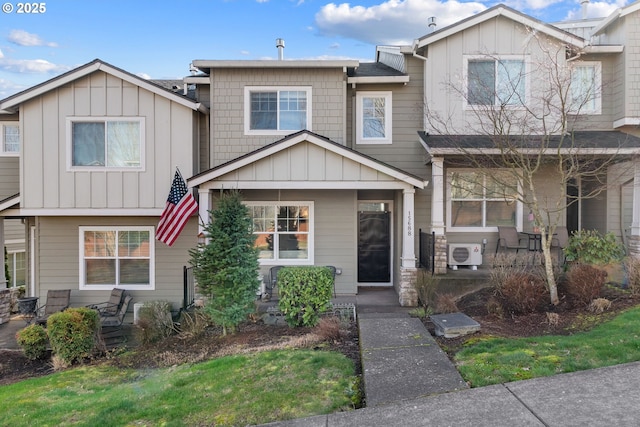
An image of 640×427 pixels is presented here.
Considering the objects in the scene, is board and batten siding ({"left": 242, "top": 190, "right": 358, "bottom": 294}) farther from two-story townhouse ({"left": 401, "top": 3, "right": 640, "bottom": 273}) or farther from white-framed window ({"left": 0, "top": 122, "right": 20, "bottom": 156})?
white-framed window ({"left": 0, "top": 122, "right": 20, "bottom": 156})

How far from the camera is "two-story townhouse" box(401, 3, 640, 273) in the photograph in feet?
35.6

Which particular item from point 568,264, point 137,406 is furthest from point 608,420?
point 568,264

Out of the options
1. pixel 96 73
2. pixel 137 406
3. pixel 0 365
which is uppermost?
pixel 96 73

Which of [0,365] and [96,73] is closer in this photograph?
[0,365]

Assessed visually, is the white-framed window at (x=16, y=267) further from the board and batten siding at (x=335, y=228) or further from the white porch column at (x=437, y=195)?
the white porch column at (x=437, y=195)

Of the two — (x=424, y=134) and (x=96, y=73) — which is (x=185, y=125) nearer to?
(x=96, y=73)

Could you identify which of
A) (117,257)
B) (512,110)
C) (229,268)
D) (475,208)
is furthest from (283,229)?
(512,110)

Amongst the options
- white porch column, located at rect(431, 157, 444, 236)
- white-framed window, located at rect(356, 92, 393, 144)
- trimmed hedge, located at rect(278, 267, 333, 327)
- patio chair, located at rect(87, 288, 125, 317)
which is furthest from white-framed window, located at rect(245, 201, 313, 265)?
patio chair, located at rect(87, 288, 125, 317)

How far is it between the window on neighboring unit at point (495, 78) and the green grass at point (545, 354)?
21.4 feet

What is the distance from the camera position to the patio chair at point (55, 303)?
11344mm

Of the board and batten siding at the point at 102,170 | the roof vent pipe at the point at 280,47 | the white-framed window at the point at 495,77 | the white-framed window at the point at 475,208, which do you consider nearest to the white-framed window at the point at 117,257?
the board and batten siding at the point at 102,170

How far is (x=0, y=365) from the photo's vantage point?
844 cm

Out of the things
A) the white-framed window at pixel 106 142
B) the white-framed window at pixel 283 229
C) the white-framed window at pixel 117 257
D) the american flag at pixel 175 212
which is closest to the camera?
the american flag at pixel 175 212

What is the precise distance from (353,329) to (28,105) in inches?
388
